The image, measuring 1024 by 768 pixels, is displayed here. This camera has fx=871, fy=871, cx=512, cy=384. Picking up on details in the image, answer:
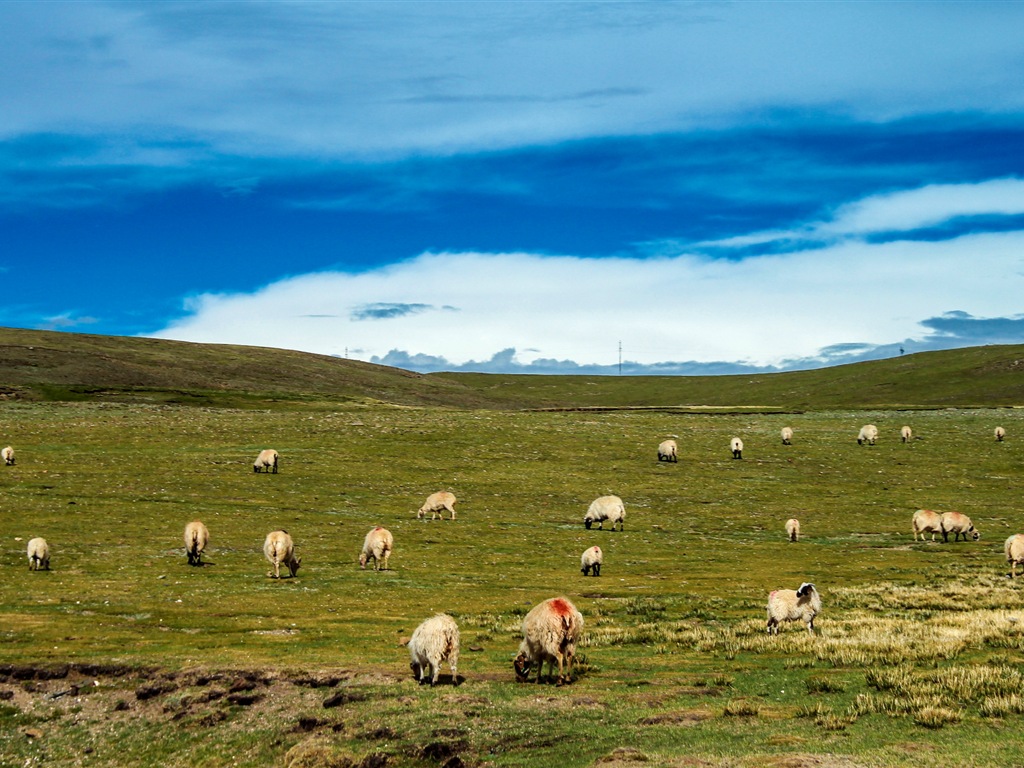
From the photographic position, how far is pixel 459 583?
3591cm

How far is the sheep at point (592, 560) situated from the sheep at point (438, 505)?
48.7 feet

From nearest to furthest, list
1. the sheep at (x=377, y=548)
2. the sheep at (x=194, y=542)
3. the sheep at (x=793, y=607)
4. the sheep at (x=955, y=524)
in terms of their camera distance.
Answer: the sheep at (x=793, y=607) → the sheep at (x=194, y=542) → the sheep at (x=377, y=548) → the sheep at (x=955, y=524)

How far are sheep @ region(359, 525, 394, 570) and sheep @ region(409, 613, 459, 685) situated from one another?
17774 millimetres

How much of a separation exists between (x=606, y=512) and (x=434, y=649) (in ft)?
106

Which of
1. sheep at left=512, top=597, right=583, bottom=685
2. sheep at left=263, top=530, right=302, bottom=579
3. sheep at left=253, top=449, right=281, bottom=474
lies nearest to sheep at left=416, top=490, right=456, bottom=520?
sheep at left=253, top=449, right=281, bottom=474

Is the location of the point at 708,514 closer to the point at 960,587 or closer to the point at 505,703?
the point at 960,587

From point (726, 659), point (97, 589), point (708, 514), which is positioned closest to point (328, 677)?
point (726, 659)

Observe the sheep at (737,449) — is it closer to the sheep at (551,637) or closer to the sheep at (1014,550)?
the sheep at (1014,550)

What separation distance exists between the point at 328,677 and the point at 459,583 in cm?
1535

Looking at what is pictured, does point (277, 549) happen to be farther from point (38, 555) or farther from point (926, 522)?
point (926, 522)

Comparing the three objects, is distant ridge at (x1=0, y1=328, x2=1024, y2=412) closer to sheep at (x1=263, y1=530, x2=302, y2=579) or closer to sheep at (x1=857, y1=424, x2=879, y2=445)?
sheep at (x1=857, y1=424, x2=879, y2=445)

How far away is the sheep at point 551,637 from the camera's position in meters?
19.6

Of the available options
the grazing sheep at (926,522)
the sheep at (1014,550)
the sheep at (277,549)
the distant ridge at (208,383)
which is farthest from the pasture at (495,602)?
the distant ridge at (208,383)

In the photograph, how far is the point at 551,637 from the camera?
19.5 m
